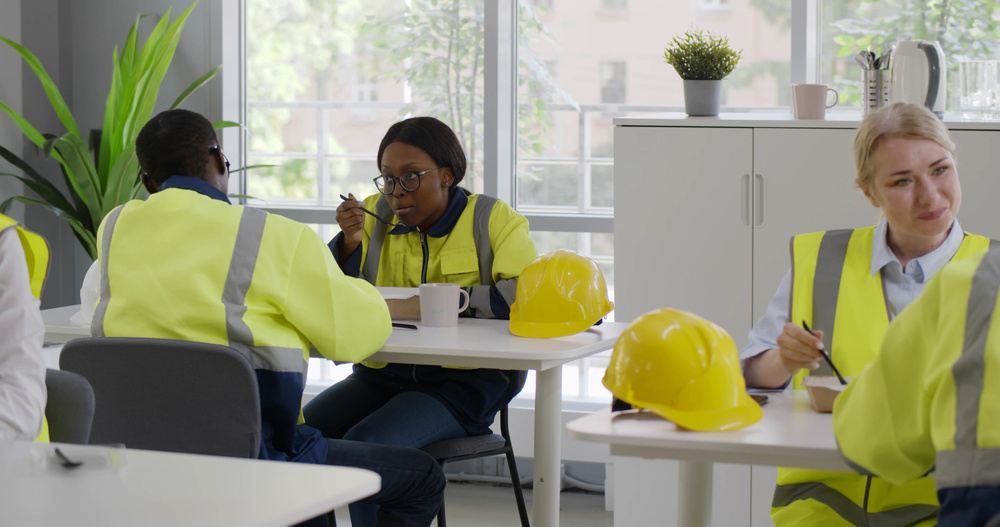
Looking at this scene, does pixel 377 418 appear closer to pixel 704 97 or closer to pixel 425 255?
pixel 425 255

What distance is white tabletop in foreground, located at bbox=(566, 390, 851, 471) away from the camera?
52.5 inches

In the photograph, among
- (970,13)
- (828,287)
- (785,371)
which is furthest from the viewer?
(970,13)

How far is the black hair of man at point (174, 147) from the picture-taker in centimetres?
217

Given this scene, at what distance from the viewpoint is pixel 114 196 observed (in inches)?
144

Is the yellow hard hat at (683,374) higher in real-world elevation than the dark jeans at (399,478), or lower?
higher

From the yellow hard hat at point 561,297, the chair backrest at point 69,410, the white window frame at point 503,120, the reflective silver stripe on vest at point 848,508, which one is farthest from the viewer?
the white window frame at point 503,120

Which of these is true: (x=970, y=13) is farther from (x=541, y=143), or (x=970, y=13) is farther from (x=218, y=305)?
(x=218, y=305)

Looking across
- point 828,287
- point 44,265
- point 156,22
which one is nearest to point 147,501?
point 44,265

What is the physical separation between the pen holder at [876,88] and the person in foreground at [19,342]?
95.3 inches

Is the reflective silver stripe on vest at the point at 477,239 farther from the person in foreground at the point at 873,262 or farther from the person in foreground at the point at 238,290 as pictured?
the person in foreground at the point at 873,262

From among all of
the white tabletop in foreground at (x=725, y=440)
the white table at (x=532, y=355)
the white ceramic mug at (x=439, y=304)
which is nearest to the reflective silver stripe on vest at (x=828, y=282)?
the white tabletop in foreground at (x=725, y=440)

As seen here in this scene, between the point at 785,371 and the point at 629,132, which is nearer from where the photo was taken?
the point at 785,371

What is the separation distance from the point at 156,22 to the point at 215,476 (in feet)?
11.0

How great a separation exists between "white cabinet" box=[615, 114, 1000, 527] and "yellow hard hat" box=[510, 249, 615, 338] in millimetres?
745
